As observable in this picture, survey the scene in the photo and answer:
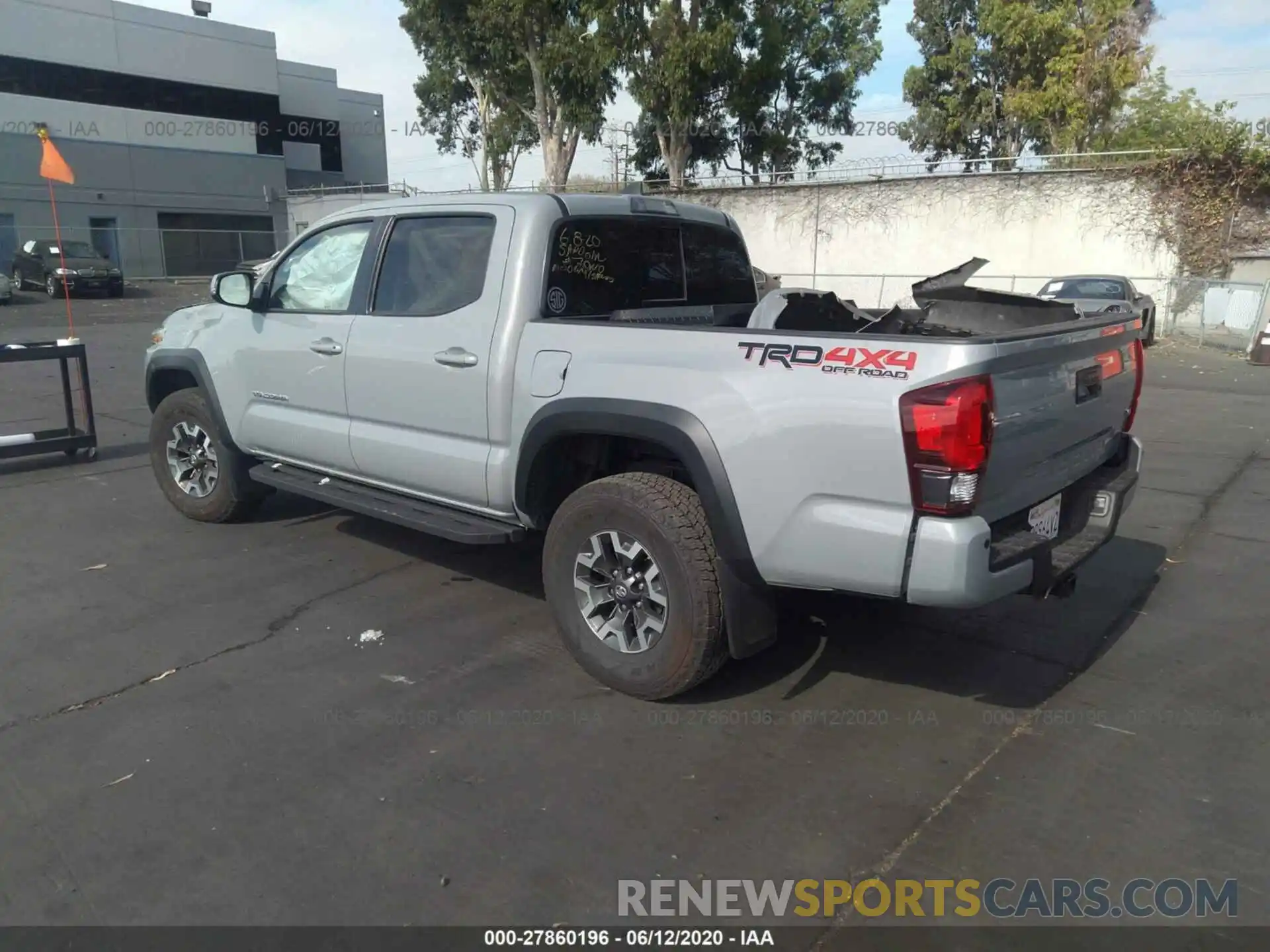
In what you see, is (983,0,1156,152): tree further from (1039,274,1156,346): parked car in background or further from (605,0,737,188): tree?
(1039,274,1156,346): parked car in background

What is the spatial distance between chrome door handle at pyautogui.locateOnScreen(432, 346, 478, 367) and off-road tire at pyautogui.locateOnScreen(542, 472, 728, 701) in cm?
80

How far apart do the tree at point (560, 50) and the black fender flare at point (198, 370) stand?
19.3 m

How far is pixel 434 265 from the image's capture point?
4.58m

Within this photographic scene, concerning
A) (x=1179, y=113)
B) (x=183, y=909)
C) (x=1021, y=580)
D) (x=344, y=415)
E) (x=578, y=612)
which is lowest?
(x=183, y=909)

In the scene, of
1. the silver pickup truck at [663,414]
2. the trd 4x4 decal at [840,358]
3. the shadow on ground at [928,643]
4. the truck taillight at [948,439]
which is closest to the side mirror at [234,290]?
the silver pickup truck at [663,414]

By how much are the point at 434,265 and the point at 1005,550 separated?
2.86 m

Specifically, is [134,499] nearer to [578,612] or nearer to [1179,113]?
[578,612]

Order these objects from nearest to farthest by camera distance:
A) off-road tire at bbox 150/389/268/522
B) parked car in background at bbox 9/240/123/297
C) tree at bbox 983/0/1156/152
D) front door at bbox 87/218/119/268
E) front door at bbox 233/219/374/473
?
front door at bbox 233/219/374/473
off-road tire at bbox 150/389/268/522
parked car in background at bbox 9/240/123/297
tree at bbox 983/0/1156/152
front door at bbox 87/218/119/268

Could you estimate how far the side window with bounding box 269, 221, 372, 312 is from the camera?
502 cm

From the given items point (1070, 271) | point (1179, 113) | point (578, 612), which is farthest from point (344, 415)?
point (1179, 113)

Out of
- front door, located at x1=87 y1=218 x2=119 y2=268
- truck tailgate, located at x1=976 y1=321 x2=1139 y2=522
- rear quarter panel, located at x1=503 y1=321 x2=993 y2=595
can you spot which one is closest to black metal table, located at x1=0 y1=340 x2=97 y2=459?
rear quarter panel, located at x1=503 y1=321 x2=993 y2=595

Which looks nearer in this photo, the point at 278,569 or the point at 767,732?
the point at 767,732

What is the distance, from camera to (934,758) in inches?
136

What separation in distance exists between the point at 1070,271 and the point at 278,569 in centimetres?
2262
